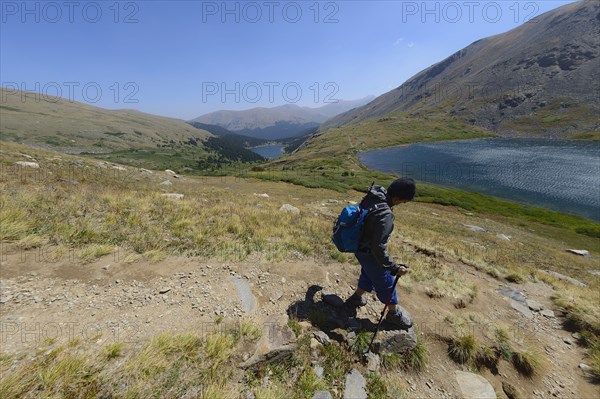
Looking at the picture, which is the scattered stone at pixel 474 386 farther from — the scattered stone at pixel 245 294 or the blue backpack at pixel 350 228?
Answer: the scattered stone at pixel 245 294

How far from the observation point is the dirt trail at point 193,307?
215 inches

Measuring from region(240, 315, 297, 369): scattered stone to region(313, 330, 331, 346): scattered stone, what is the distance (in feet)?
2.08

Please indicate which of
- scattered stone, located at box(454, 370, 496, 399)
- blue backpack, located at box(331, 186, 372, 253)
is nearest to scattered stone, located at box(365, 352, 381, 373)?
scattered stone, located at box(454, 370, 496, 399)

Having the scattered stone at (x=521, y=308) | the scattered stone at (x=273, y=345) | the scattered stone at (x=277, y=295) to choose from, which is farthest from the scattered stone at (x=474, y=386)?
the scattered stone at (x=521, y=308)

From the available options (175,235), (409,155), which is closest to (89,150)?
(409,155)

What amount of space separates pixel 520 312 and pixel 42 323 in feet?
44.9

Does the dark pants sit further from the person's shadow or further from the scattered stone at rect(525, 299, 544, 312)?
the scattered stone at rect(525, 299, 544, 312)

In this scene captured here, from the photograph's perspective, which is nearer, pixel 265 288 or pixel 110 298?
pixel 110 298

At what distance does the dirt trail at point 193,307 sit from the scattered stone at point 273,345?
90 cm

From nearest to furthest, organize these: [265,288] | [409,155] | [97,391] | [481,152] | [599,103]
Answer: [97,391]
[265,288]
[481,152]
[409,155]
[599,103]

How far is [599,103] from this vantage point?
14175 cm

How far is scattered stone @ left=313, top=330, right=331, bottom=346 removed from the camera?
600cm

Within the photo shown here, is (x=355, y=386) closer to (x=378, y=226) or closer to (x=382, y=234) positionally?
(x=382, y=234)

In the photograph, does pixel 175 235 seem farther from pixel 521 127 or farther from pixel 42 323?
pixel 521 127
